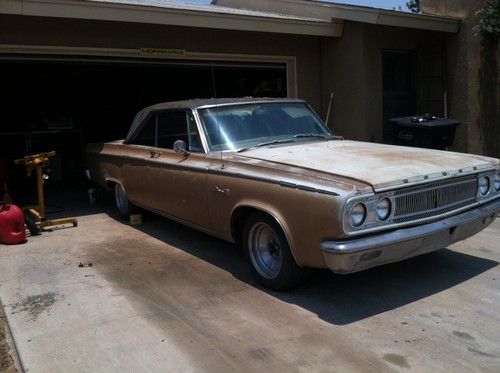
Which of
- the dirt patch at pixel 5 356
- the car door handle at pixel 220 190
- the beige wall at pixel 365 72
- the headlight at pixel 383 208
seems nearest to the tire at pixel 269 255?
the car door handle at pixel 220 190

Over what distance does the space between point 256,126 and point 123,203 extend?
2767 millimetres

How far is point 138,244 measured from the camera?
6.41 meters

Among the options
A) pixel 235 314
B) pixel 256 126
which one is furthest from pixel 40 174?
pixel 235 314

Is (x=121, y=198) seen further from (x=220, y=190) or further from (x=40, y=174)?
(x=220, y=190)

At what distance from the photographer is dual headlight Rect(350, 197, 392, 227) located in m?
3.91

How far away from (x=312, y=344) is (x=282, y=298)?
84cm

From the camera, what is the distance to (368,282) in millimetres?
4809

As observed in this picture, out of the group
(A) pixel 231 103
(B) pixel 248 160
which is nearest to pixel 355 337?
(B) pixel 248 160

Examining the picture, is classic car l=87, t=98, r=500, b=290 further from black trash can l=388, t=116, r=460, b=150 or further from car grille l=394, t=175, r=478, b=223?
black trash can l=388, t=116, r=460, b=150

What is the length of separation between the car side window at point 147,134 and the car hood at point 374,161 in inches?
76.4

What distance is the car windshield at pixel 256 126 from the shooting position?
5.45m

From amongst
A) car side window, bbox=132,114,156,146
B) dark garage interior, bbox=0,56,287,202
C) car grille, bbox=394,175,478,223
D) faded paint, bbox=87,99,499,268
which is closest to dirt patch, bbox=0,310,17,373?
faded paint, bbox=87,99,499,268

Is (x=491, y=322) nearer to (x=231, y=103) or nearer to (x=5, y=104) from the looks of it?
(x=231, y=103)

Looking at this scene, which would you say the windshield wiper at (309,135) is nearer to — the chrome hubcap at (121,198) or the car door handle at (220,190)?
the car door handle at (220,190)
